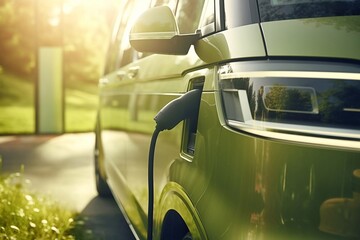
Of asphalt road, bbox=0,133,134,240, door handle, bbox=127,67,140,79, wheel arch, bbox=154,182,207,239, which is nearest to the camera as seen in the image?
wheel arch, bbox=154,182,207,239

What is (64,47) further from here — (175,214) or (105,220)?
(175,214)

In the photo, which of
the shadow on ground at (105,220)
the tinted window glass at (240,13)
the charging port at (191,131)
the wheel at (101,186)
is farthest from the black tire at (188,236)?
the wheel at (101,186)

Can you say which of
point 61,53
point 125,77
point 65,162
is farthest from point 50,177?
point 61,53

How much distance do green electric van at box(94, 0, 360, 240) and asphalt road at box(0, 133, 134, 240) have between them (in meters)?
2.79

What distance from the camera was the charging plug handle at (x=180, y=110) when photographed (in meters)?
2.63

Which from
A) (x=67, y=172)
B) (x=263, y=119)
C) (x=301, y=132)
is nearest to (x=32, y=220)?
(x=263, y=119)

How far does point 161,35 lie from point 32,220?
2.67 meters

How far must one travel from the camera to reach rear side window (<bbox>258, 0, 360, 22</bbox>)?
2.21 m

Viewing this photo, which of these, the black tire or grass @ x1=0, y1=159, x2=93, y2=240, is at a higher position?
the black tire

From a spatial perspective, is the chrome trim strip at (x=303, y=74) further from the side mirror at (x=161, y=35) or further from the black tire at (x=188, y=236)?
the black tire at (x=188, y=236)

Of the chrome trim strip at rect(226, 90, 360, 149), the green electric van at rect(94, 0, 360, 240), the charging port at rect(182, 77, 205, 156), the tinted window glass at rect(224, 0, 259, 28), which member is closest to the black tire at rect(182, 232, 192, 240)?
the green electric van at rect(94, 0, 360, 240)

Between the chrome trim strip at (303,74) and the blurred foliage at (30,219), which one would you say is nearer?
the chrome trim strip at (303,74)

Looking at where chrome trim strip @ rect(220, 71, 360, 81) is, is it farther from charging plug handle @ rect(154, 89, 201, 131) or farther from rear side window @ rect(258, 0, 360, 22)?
charging plug handle @ rect(154, 89, 201, 131)

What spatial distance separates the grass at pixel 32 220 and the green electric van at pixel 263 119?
194cm
